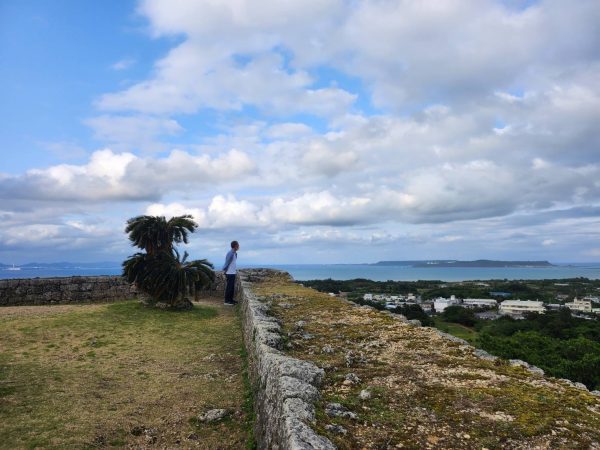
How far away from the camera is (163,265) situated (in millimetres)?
13812

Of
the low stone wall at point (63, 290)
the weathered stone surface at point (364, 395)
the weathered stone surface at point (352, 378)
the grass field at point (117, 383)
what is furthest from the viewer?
the low stone wall at point (63, 290)

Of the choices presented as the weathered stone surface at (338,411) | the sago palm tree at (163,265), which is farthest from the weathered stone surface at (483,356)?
the sago palm tree at (163,265)

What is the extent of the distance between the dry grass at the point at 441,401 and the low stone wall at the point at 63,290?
1441cm

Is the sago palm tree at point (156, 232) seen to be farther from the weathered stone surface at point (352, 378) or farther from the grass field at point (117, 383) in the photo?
the weathered stone surface at point (352, 378)

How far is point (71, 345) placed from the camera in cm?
887

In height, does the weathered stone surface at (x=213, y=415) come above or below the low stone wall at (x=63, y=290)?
below

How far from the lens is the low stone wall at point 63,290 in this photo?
16359 millimetres

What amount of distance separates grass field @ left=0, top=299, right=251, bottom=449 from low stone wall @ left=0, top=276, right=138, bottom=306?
18.7 ft

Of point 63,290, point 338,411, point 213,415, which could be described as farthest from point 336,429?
point 63,290

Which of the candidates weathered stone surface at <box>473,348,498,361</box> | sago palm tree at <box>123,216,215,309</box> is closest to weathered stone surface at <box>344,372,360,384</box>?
weathered stone surface at <box>473,348,498,361</box>

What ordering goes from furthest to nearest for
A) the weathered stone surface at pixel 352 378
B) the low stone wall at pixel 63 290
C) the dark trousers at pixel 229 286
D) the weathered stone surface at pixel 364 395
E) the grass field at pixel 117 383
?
1. the low stone wall at pixel 63 290
2. the dark trousers at pixel 229 286
3. the grass field at pixel 117 383
4. the weathered stone surface at pixel 352 378
5. the weathered stone surface at pixel 364 395

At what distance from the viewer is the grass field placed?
194 inches

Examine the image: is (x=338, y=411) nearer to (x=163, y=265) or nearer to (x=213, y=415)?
(x=213, y=415)

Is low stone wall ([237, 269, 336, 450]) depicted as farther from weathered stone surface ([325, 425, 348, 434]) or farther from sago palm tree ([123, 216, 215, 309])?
sago palm tree ([123, 216, 215, 309])
